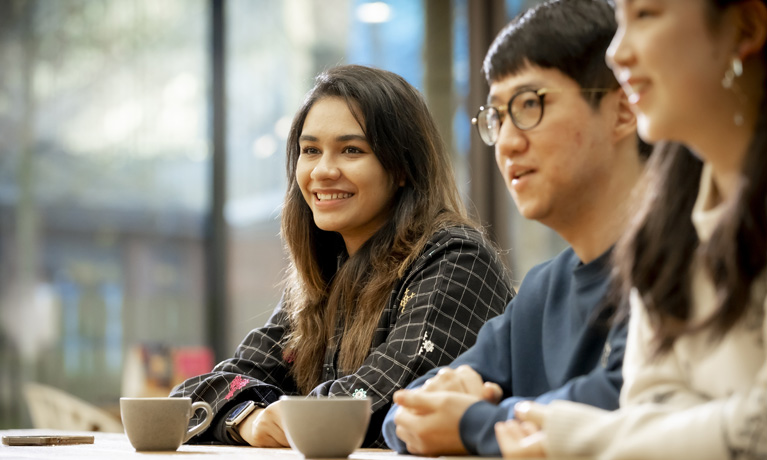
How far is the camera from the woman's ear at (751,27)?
0.90 meters

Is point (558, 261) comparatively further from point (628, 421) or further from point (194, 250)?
point (194, 250)

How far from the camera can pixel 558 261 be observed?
1.43 metres

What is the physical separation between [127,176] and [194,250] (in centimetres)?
50

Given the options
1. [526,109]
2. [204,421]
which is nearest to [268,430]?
[204,421]

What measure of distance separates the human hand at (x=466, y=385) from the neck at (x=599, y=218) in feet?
0.77

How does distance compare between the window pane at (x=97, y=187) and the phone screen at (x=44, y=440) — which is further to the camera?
the window pane at (x=97, y=187)

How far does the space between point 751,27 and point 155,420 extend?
100 cm

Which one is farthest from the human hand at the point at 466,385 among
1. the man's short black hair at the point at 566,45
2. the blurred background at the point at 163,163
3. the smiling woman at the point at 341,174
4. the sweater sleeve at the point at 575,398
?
the blurred background at the point at 163,163

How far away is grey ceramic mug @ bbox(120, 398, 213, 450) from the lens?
139 centimetres

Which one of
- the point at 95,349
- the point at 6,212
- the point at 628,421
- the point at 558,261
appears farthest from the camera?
the point at 95,349

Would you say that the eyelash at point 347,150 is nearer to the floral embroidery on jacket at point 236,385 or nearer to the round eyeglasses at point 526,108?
the floral embroidery on jacket at point 236,385

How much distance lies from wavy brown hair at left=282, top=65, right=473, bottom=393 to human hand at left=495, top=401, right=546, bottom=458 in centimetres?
86

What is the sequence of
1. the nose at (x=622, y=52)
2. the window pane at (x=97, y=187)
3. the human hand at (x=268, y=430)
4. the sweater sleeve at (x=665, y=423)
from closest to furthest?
the sweater sleeve at (x=665, y=423), the nose at (x=622, y=52), the human hand at (x=268, y=430), the window pane at (x=97, y=187)

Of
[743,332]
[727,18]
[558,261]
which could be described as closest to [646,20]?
[727,18]
